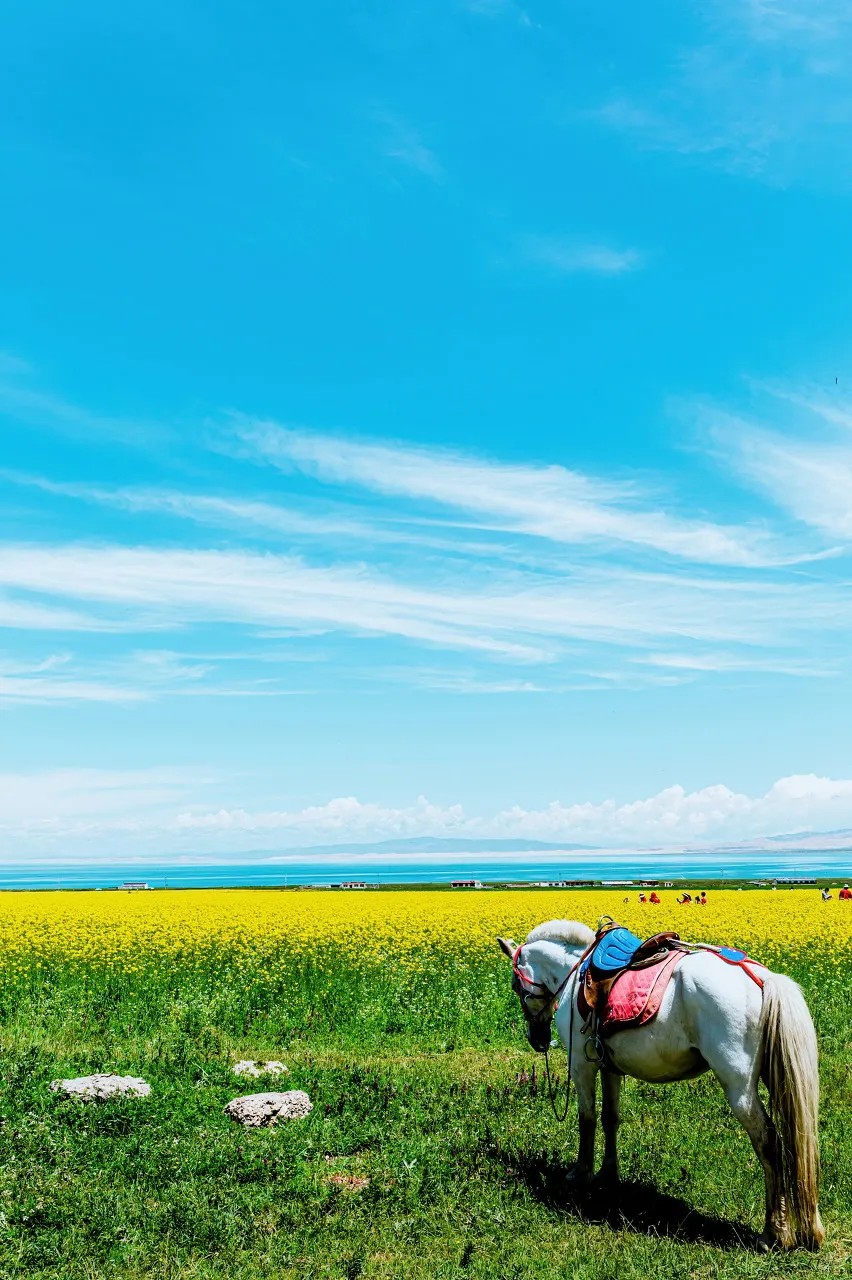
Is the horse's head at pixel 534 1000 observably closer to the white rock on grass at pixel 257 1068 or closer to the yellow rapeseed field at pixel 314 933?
the white rock on grass at pixel 257 1068

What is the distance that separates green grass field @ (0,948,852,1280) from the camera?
261 inches

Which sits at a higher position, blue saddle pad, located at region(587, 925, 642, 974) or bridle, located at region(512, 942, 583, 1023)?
blue saddle pad, located at region(587, 925, 642, 974)

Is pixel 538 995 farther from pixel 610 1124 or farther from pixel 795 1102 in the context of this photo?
pixel 795 1102

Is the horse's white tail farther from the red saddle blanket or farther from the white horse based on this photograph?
the red saddle blanket

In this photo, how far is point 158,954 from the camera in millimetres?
17297

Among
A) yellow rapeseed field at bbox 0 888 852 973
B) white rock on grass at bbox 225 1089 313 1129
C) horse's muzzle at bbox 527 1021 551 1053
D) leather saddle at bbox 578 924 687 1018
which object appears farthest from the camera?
yellow rapeseed field at bbox 0 888 852 973

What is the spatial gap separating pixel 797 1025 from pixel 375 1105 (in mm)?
5076

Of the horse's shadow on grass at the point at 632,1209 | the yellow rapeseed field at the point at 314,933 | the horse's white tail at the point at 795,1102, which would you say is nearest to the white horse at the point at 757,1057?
the horse's white tail at the point at 795,1102

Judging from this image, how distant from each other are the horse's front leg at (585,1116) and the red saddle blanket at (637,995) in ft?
1.83

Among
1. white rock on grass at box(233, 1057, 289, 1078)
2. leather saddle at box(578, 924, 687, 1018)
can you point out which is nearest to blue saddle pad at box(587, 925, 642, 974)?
leather saddle at box(578, 924, 687, 1018)

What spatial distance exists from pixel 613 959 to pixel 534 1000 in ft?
4.90

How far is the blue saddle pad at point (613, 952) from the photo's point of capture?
764cm

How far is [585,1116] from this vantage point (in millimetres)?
7859

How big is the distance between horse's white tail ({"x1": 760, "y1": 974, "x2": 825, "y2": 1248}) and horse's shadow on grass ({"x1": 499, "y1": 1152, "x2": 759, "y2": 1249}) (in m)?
0.48
